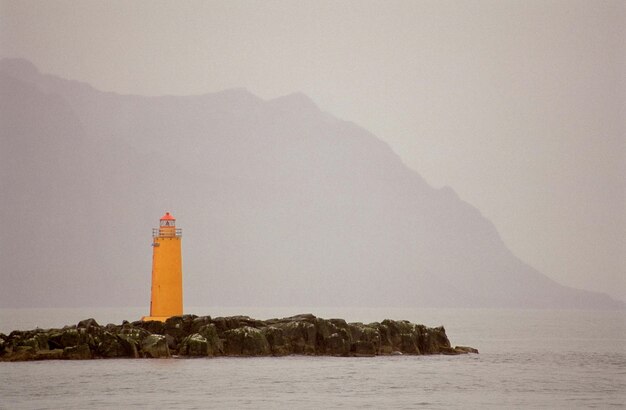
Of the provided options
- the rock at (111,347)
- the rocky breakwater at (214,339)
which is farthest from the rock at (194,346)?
the rock at (111,347)

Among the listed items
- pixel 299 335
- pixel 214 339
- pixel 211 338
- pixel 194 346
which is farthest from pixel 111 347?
pixel 299 335

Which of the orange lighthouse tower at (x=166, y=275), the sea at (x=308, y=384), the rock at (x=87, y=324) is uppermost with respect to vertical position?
the orange lighthouse tower at (x=166, y=275)

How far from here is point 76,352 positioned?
5253 centimetres

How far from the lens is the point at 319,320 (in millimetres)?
56750

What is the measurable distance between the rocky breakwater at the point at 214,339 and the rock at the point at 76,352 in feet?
0.12

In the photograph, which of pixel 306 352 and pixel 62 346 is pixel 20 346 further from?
pixel 306 352

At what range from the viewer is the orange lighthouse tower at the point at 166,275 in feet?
186

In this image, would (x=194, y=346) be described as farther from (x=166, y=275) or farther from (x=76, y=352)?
(x=76, y=352)

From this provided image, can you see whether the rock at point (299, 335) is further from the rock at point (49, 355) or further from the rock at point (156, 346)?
the rock at point (49, 355)

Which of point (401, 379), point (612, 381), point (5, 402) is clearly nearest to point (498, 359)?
point (612, 381)

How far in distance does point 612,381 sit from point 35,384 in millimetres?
25595

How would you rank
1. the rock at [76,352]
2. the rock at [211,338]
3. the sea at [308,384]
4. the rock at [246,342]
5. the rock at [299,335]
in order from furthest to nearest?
the rock at [299,335] < the rock at [246,342] < the rock at [211,338] < the rock at [76,352] < the sea at [308,384]

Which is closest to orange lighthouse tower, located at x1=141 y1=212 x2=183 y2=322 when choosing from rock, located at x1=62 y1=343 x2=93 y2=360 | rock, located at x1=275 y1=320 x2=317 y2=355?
rock, located at x1=62 y1=343 x2=93 y2=360

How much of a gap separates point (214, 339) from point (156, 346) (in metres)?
2.66
